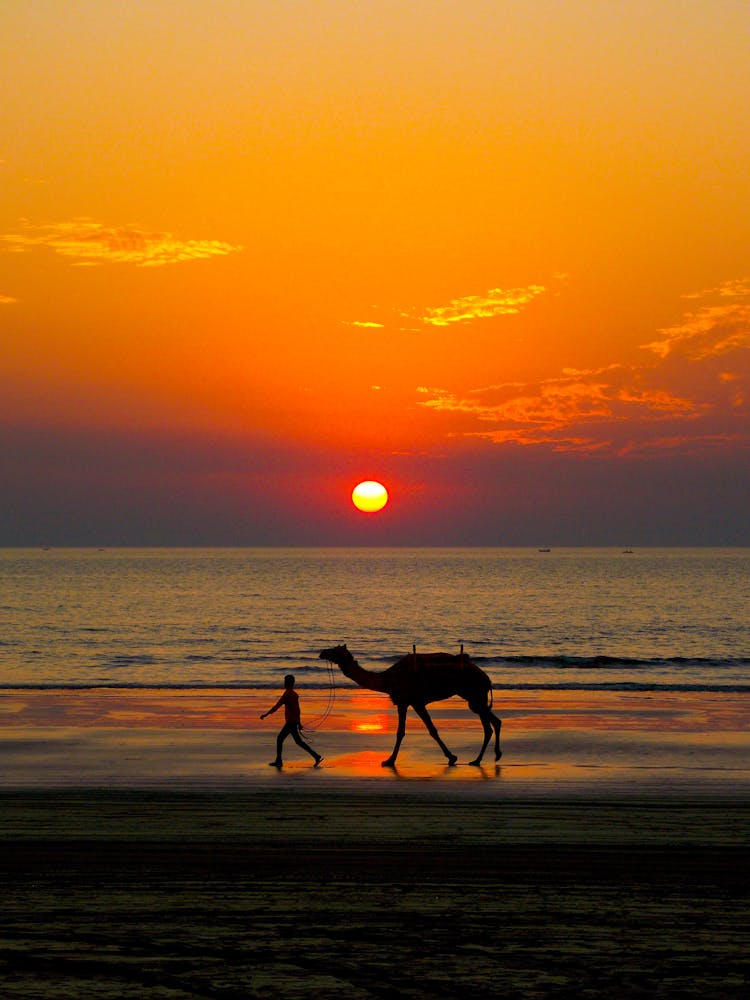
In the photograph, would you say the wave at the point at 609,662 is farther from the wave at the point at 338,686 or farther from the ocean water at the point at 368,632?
the wave at the point at 338,686

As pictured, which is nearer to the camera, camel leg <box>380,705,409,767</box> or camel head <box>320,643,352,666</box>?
camel leg <box>380,705,409,767</box>

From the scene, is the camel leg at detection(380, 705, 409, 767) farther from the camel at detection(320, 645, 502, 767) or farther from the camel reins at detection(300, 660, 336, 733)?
the camel reins at detection(300, 660, 336, 733)

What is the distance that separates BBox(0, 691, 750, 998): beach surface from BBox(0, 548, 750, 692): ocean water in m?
21.3

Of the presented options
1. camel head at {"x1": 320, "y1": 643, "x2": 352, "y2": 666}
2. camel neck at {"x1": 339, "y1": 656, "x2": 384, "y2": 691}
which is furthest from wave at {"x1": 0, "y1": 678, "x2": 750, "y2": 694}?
camel head at {"x1": 320, "y1": 643, "x2": 352, "y2": 666}

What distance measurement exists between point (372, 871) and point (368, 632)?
2803 inches

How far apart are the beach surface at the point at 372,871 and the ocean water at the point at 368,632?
70.0 ft

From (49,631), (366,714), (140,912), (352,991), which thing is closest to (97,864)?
(140,912)

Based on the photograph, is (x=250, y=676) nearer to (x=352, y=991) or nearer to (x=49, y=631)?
(x=49, y=631)

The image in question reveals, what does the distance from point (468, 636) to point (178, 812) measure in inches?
2534

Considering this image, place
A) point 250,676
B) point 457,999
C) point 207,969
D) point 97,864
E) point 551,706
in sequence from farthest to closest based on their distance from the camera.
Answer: point 250,676, point 551,706, point 97,864, point 207,969, point 457,999

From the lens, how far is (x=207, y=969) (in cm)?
876

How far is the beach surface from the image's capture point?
28.7 feet

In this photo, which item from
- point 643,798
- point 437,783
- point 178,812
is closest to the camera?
point 178,812

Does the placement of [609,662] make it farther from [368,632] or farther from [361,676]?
[361,676]
